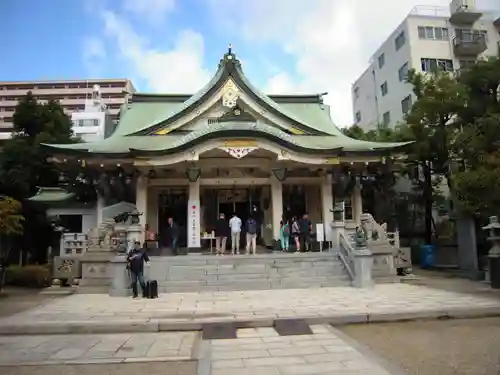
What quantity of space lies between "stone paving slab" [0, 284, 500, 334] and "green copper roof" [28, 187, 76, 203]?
878cm

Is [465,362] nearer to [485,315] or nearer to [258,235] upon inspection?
[485,315]

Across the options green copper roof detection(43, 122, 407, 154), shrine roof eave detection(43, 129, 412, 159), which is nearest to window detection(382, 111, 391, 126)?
green copper roof detection(43, 122, 407, 154)

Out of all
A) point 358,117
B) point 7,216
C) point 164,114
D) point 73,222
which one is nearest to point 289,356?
point 7,216

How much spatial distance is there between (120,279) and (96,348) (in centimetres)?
593

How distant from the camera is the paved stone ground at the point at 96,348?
6.08 metres

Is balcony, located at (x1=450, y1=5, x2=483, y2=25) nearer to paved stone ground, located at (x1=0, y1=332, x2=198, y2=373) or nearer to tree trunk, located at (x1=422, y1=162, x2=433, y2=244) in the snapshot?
tree trunk, located at (x1=422, y1=162, x2=433, y2=244)

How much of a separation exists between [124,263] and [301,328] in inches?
271

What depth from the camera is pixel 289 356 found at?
600cm

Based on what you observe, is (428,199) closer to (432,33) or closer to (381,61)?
(432,33)

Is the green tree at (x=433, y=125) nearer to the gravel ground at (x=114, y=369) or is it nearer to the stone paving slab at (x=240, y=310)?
the stone paving slab at (x=240, y=310)

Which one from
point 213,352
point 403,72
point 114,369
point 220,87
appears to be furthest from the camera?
point 403,72

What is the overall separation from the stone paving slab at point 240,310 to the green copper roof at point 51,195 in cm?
878

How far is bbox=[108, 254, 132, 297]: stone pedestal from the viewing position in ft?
40.7

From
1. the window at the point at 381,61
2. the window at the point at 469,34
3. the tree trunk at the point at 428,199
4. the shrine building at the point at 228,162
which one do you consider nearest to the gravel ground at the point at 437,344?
the shrine building at the point at 228,162
